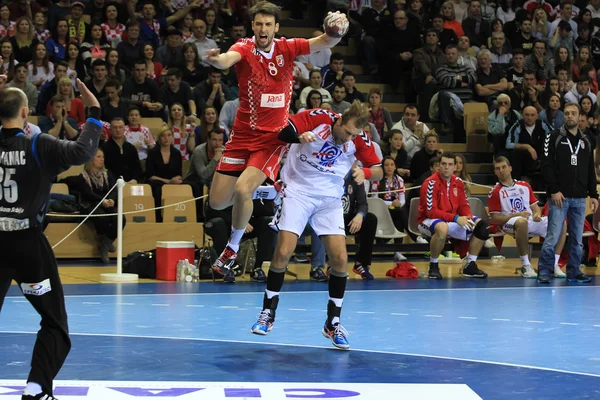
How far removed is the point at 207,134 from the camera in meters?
14.2

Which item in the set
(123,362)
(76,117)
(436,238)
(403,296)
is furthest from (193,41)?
(123,362)

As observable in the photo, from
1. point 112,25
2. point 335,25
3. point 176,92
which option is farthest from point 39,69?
point 335,25

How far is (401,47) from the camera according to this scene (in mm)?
18297

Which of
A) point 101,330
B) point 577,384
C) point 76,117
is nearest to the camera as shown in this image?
point 577,384

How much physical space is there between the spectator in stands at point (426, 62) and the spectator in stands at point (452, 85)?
152mm

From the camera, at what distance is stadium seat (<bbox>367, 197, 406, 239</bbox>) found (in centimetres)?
1391

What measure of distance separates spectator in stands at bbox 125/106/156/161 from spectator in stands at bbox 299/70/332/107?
2.33m

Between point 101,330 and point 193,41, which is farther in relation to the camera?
point 193,41

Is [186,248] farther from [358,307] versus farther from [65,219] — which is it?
[358,307]

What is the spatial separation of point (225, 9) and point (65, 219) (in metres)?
5.92

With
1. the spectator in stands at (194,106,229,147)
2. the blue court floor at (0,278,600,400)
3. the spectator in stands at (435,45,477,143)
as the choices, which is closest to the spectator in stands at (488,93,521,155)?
the spectator in stands at (435,45,477,143)

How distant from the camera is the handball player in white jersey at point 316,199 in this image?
25.8 feet

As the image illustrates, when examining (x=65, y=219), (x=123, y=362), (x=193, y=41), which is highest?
(x=193, y=41)

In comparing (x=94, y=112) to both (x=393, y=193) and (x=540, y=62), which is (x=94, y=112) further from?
(x=540, y=62)
